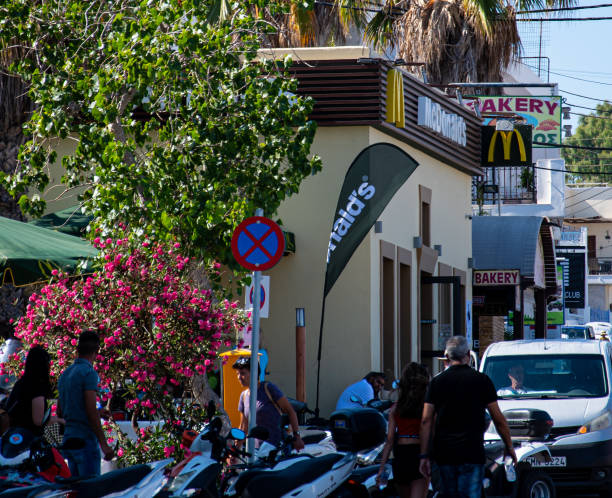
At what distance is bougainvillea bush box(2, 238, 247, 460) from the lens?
10953mm

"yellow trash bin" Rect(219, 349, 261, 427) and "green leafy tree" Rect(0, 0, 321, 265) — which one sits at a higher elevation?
"green leafy tree" Rect(0, 0, 321, 265)

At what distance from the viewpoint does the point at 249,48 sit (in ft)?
44.6

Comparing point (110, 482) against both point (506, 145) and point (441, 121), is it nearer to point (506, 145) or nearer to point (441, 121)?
point (441, 121)

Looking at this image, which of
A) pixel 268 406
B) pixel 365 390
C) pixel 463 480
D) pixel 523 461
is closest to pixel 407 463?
pixel 463 480

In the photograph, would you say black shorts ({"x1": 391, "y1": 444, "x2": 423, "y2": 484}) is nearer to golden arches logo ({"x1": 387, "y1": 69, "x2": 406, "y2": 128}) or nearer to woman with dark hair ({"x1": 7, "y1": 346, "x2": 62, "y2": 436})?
woman with dark hair ({"x1": 7, "y1": 346, "x2": 62, "y2": 436})

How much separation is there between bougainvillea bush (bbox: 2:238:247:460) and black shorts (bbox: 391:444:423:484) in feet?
9.21

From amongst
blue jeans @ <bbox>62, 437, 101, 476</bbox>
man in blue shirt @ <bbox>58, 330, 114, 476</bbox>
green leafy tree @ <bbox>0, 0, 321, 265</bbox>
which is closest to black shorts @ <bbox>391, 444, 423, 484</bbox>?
man in blue shirt @ <bbox>58, 330, 114, 476</bbox>

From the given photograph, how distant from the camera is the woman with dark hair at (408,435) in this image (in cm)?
891

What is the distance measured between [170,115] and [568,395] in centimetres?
572

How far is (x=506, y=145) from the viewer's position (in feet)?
79.7

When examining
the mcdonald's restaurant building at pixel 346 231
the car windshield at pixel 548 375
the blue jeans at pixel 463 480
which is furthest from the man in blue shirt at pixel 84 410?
the mcdonald's restaurant building at pixel 346 231

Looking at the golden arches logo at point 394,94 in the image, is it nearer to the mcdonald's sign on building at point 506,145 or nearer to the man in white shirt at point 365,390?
the man in white shirt at point 365,390

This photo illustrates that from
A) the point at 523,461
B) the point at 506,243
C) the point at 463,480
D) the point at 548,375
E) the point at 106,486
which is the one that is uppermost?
the point at 506,243

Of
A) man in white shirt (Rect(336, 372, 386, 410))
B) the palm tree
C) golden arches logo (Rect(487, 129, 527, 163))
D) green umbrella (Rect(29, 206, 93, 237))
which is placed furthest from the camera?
golden arches logo (Rect(487, 129, 527, 163))
